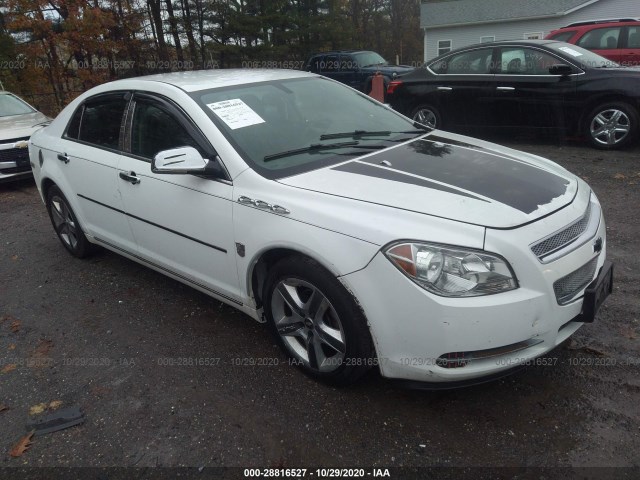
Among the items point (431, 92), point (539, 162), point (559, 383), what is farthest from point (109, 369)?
point (431, 92)

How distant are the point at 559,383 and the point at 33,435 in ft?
9.22

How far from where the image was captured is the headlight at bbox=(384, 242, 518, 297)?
7.45 feet

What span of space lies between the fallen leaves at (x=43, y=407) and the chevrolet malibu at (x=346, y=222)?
1.06 metres

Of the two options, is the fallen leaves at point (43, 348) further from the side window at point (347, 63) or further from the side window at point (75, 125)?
the side window at point (347, 63)

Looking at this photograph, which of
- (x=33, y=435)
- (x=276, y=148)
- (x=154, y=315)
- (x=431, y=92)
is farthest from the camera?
(x=431, y=92)

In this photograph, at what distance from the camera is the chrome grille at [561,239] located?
235 centimetres

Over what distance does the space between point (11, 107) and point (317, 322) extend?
349 inches

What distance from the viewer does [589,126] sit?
7328 millimetres

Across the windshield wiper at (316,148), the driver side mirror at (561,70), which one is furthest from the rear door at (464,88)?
the windshield wiper at (316,148)

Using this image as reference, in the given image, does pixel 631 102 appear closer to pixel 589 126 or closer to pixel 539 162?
pixel 589 126

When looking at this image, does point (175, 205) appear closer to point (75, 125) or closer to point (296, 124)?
point (296, 124)

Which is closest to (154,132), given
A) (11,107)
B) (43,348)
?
(43,348)

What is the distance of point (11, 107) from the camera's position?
916 cm

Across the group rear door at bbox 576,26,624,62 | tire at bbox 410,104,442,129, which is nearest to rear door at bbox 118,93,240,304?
tire at bbox 410,104,442,129
